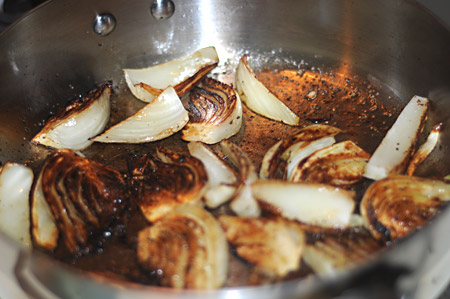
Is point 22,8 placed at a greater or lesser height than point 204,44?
greater

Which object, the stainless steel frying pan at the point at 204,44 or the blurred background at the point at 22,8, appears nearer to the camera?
the stainless steel frying pan at the point at 204,44

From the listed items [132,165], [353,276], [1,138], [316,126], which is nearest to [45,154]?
[1,138]

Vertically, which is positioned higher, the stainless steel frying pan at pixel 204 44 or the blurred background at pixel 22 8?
the blurred background at pixel 22 8

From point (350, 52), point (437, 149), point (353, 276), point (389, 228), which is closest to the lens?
point (353, 276)

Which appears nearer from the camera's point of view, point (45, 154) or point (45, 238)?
point (45, 238)

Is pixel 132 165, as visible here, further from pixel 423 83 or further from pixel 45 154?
pixel 423 83

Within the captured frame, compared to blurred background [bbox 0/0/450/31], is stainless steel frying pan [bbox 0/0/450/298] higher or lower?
lower

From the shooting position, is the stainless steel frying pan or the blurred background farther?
the blurred background

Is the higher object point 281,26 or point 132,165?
point 281,26
